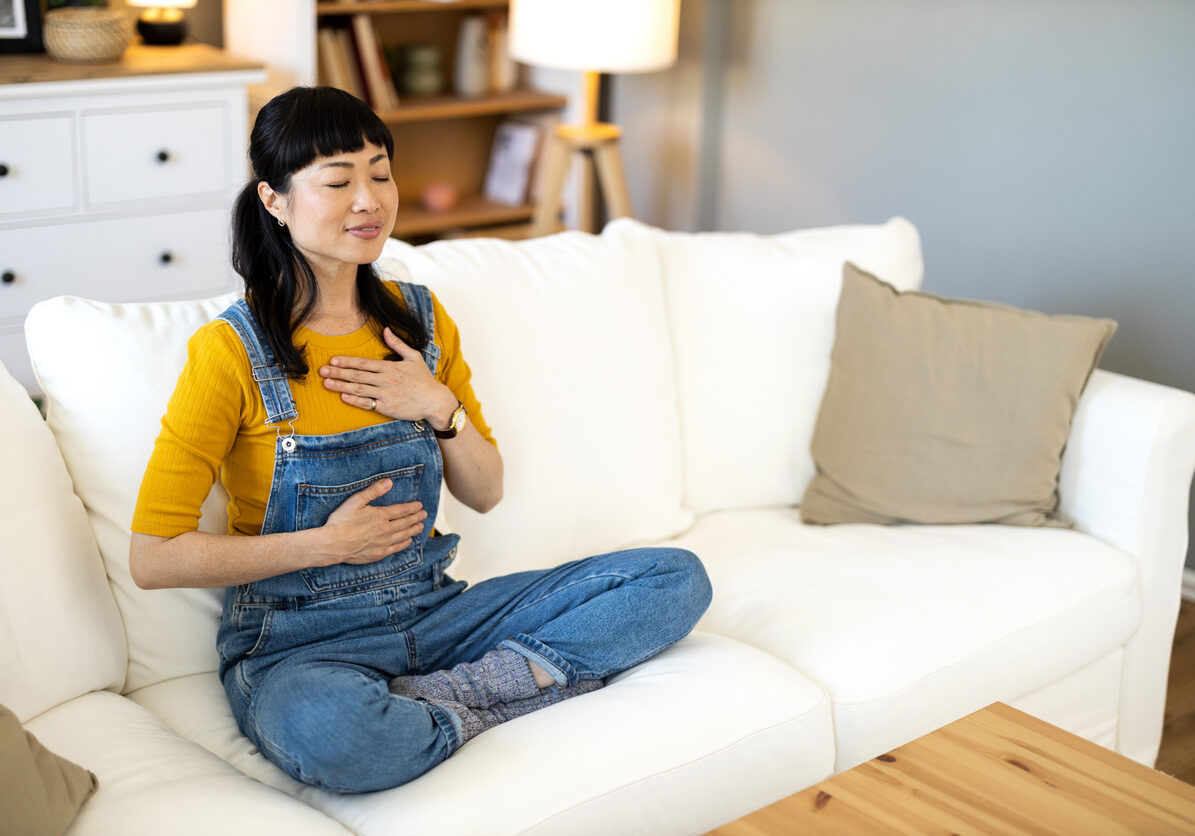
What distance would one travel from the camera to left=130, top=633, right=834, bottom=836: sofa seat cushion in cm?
121

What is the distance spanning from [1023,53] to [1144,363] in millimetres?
807

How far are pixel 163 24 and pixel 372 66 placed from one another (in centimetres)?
65

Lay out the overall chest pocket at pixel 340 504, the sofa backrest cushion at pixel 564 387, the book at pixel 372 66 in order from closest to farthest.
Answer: the overall chest pocket at pixel 340 504
the sofa backrest cushion at pixel 564 387
the book at pixel 372 66

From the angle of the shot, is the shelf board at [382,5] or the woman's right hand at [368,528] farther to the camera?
the shelf board at [382,5]

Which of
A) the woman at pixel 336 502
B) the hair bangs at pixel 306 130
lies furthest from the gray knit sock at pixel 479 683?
the hair bangs at pixel 306 130

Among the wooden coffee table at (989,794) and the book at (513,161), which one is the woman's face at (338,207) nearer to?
the wooden coffee table at (989,794)

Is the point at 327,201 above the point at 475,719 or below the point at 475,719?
above

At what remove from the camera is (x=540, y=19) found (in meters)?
3.15

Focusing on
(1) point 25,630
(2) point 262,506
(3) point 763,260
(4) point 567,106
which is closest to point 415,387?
(2) point 262,506

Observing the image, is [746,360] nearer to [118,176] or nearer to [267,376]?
[267,376]

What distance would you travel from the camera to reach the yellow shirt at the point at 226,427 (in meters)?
1.30

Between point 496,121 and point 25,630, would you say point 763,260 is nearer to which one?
point 25,630

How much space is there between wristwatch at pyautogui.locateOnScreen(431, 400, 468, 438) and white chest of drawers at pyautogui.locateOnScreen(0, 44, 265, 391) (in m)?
1.68

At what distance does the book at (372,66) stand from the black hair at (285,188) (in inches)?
89.3
